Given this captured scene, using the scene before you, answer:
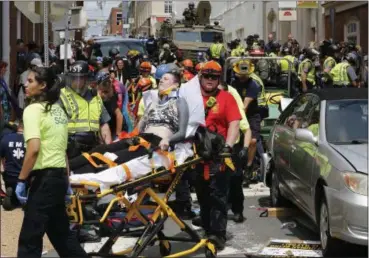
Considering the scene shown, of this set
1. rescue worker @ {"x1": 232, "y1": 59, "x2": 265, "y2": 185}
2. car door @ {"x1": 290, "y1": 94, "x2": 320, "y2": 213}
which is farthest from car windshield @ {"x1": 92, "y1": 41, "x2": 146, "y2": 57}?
car door @ {"x1": 290, "y1": 94, "x2": 320, "y2": 213}

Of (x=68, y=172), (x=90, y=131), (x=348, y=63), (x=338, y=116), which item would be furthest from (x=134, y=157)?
(x=348, y=63)

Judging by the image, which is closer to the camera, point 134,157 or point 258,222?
point 134,157

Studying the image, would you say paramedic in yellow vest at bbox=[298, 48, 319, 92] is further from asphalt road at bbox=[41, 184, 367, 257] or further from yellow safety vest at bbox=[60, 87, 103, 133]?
yellow safety vest at bbox=[60, 87, 103, 133]

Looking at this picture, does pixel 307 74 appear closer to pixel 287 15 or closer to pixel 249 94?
pixel 249 94

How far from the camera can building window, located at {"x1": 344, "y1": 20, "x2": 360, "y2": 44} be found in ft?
101

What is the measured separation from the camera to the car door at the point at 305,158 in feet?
24.3

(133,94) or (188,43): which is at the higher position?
(188,43)

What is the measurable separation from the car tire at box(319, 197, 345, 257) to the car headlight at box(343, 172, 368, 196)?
47cm

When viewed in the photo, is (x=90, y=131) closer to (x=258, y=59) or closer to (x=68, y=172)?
(x=68, y=172)

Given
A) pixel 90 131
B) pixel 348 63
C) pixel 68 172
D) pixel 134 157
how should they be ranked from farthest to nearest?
pixel 348 63 < pixel 90 131 < pixel 134 157 < pixel 68 172

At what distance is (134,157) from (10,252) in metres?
1.78

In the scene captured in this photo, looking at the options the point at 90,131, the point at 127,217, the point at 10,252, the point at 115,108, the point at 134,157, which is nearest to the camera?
the point at 134,157

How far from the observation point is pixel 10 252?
22.6ft

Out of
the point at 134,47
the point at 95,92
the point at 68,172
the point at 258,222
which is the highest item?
the point at 134,47
